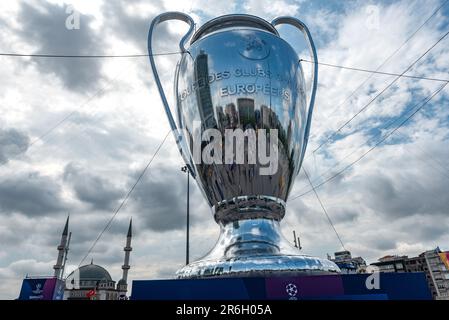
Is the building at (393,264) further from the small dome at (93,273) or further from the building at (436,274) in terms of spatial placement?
the small dome at (93,273)

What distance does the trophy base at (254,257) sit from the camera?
3076 millimetres

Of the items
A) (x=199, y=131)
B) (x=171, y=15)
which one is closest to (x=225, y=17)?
(x=171, y=15)

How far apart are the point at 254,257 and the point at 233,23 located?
2.98m

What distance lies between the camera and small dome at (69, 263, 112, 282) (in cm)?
4806

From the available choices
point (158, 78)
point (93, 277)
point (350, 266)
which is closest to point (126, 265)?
point (93, 277)

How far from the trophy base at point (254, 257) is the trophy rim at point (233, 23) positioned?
2.55m

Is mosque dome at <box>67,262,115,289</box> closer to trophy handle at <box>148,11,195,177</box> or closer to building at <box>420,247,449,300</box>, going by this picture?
trophy handle at <box>148,11,195,177</box>

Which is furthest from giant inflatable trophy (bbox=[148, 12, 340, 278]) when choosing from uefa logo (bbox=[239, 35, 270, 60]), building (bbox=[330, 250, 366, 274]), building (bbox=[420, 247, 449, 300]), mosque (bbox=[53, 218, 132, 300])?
building (bbox=[420, 247, 449, 300])

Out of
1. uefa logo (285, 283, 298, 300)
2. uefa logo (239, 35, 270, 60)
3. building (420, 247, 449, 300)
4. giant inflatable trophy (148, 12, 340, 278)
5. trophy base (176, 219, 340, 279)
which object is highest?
building (420, 247, 449, 300)

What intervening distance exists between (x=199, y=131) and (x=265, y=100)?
0.86 meters

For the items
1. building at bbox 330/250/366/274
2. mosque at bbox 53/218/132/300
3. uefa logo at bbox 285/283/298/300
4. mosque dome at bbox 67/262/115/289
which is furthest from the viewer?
mosque dome at bbox 67/262/115/289

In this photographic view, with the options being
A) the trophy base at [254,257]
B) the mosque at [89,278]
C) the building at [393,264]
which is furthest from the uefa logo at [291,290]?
the building at [393,264]

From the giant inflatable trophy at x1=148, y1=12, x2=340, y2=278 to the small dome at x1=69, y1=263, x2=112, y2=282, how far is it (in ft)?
166
